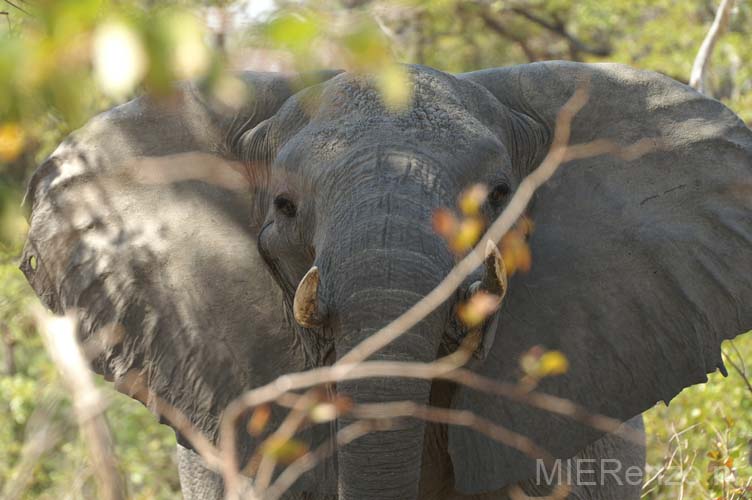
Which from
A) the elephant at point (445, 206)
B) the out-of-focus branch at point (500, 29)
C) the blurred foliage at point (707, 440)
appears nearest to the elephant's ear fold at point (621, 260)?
the elephant at point (445, 206)

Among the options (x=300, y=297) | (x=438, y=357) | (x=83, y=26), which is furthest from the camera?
(x=438, y=357)

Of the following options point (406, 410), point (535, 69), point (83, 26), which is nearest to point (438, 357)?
point (406, 410)

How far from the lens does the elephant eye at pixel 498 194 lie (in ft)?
11.6

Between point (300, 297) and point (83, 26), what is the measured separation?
5.35ft

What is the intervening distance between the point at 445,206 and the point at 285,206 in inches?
18.8

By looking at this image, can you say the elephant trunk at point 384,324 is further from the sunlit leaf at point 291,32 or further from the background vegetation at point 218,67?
the sunlit leaf at point 291,32

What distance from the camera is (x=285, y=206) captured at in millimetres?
3547

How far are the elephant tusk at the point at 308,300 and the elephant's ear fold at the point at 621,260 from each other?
67cm

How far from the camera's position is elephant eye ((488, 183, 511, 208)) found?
11.6ft

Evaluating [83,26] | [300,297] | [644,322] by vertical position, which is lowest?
[644,322]

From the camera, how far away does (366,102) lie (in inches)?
137

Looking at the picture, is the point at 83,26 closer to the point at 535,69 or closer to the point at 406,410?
the point at 406,410

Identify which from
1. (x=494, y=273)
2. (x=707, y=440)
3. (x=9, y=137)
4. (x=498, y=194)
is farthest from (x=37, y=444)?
(x=707, y=440)

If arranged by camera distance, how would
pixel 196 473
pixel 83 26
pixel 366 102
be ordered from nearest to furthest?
1. pixel 83 26
2. pixel 366 102
3. pixel 196 473
